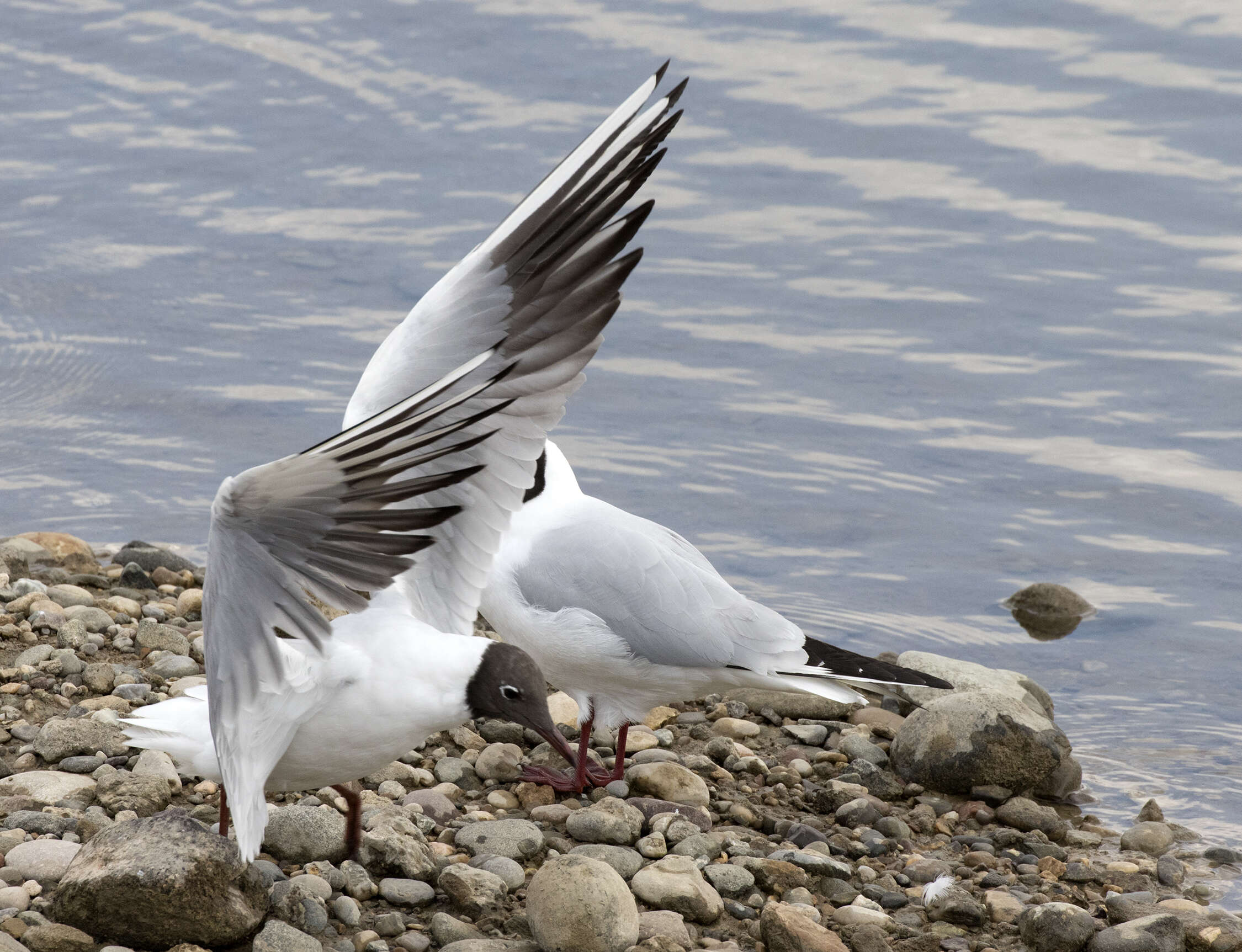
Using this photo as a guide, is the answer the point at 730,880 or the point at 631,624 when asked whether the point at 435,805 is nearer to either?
the point at 631,624

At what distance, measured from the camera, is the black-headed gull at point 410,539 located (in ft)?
12.3

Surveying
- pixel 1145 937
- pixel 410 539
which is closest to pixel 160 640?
pixel 410 539

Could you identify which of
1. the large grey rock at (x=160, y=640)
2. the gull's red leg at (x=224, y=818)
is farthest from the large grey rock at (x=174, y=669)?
the gull's red leg at (x=224, y=818)

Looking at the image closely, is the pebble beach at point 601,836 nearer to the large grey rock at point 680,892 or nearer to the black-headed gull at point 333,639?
the large grey rock at point 680,892

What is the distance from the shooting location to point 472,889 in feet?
15.0

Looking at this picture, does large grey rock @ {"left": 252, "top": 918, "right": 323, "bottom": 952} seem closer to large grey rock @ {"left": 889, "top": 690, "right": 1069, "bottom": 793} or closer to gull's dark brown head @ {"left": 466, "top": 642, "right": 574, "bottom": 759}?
gull's dark brown head @ {"left": 466, "top": 642, "right": 574, "bottom": 759}

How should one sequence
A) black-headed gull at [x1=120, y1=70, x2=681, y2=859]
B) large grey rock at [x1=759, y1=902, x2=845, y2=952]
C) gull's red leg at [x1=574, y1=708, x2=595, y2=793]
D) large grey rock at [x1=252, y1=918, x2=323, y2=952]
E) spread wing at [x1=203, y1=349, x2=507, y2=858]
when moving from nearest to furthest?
spread wing at [x1=203, y1=349, x2=507, y2=858] → black-headed gull at [x1=120, y1=70, x2=681, y2=859] → large grey rock at [x1=252, y1=918, x2=323, y2=952] → large grey rock at [x1=759, y1=902, x2=845, y2=952] → gull's red leg at [x1=574, y1=708, x2=595, y2=793]

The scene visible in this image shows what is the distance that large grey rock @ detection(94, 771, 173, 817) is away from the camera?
4895 mm

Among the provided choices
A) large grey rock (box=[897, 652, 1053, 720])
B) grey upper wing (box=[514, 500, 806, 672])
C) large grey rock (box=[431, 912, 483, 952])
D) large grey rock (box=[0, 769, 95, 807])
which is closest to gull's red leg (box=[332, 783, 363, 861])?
large grey rock (box=[431, 912, 483, 952])

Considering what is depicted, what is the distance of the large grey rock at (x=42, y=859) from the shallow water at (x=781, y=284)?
374 cm

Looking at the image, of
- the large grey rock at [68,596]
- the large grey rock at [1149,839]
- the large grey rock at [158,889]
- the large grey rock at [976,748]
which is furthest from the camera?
the large grey rock at [68,596]

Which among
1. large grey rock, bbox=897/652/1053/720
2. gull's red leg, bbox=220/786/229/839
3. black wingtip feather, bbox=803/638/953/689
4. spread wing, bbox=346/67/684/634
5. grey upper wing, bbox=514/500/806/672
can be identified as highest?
spread wing, bbox=346/67/684/634

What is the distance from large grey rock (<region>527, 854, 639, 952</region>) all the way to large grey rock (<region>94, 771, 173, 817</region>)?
4.44 feet

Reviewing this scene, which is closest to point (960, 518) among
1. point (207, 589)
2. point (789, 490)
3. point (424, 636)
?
point (789, 490)
